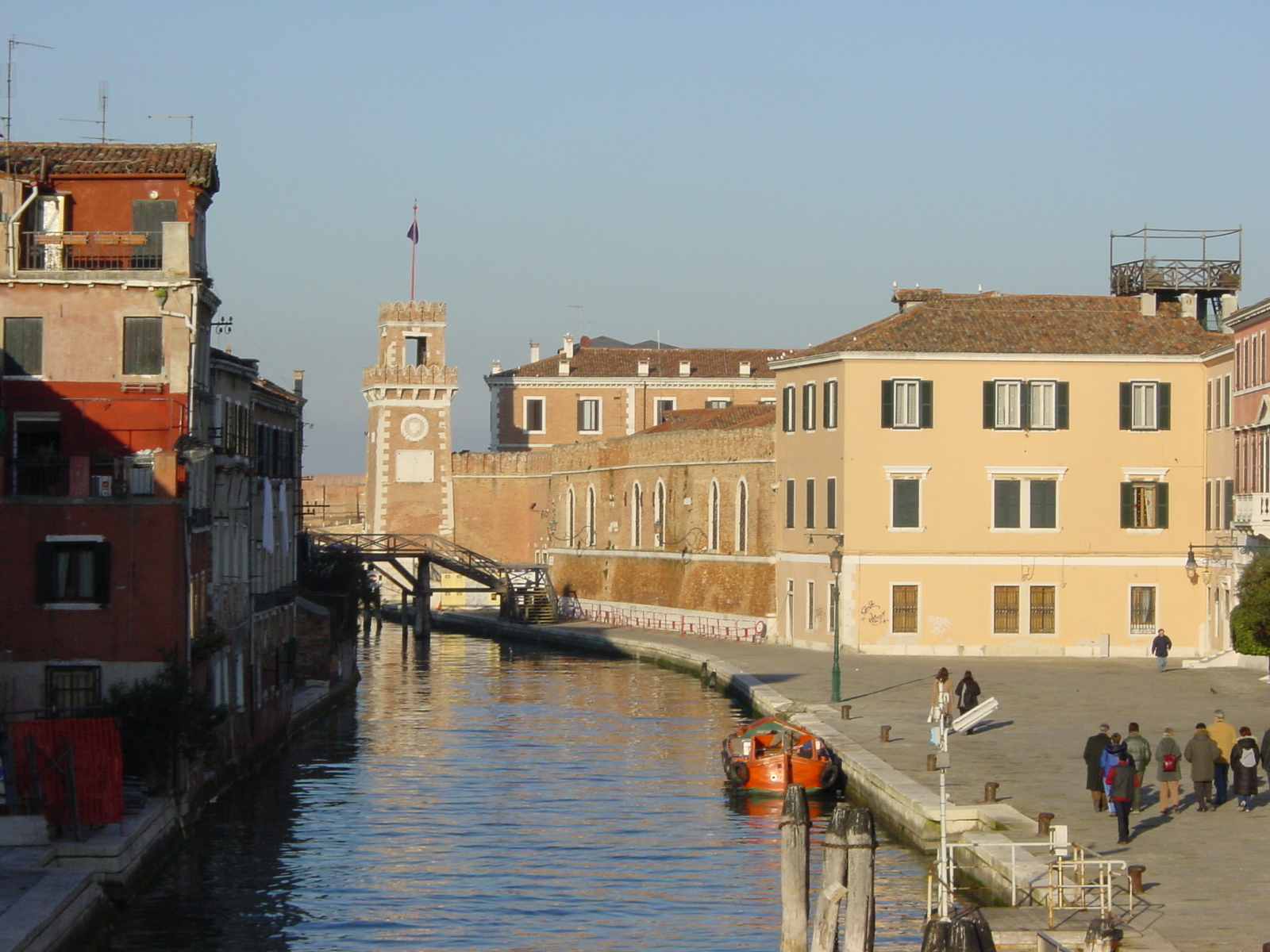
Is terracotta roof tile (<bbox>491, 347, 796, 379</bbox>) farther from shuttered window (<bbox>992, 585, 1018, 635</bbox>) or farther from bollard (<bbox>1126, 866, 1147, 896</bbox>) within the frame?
bollard (<bbox>1126, 866, 1147, 896</bbox>)

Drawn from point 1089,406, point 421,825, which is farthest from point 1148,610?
point 421,825

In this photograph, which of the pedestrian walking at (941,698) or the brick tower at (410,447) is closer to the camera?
the pedestrian walking at (941,698)

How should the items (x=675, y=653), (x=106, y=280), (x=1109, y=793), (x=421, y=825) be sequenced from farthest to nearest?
(x=675, y=653)
(x=421, y=825)
(x=106, y=280)
(x=1109, y=793)

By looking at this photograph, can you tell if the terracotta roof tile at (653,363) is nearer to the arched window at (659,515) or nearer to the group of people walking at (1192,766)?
the arched window at (659,515)

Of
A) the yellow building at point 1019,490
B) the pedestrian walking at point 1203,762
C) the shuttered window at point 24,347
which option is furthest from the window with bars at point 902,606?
the shuttered window at point 24,347

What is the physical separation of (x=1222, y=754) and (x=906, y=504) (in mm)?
24045

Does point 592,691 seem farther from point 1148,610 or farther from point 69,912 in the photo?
point 69,912

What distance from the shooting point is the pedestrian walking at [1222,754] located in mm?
24172

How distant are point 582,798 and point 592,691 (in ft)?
55.6

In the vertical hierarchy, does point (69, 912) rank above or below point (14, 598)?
Answer: below

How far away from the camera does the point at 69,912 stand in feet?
62.7

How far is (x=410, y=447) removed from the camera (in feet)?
270

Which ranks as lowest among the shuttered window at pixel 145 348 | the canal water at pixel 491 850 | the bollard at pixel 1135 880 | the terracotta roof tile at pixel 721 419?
the canal water at pixel 491 850

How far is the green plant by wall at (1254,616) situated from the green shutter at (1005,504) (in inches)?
553
